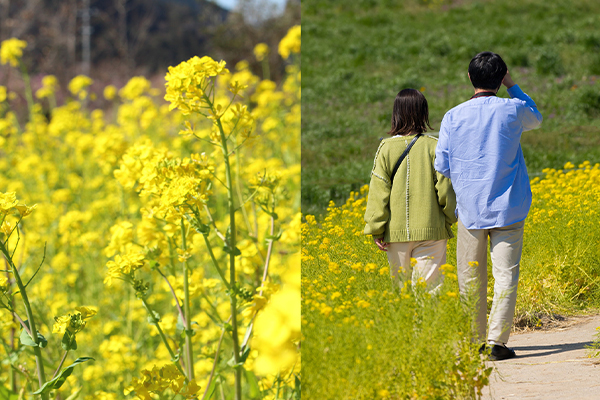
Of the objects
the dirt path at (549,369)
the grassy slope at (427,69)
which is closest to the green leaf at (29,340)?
the dirt path at (549,369)

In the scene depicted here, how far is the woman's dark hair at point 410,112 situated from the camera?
7.61ft

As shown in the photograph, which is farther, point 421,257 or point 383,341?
point 421,257

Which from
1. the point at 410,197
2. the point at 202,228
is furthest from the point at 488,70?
the point at 202,228

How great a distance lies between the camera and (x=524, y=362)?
2365 millimetres

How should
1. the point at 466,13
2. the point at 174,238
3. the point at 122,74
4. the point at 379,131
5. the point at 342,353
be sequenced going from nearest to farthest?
the point at 342,353 < the point at 174,238 < the point at 379,131 < the point at 466,13 < the point at 122,74

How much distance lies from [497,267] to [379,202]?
54 cm

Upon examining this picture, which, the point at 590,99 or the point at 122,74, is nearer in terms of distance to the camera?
the point at 590,99

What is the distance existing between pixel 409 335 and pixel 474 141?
2.84 ft

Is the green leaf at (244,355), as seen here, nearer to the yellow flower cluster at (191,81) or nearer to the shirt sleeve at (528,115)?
the yellow flower cluster at (191,81)

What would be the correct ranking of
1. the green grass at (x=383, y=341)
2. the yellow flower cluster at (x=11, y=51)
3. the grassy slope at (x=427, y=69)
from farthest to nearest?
the grassy slope at (x=427, y=69) → the yellow flower cluster at (x=11, y=51) → the green grass at (x=383, y=341)

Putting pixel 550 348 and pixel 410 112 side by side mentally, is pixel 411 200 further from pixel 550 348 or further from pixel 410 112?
pixel 550 348

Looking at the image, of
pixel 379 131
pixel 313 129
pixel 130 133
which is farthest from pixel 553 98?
pixel 130 133

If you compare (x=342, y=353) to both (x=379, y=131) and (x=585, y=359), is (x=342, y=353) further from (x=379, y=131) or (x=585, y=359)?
(x=379, y=131)

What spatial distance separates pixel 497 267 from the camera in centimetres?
238
